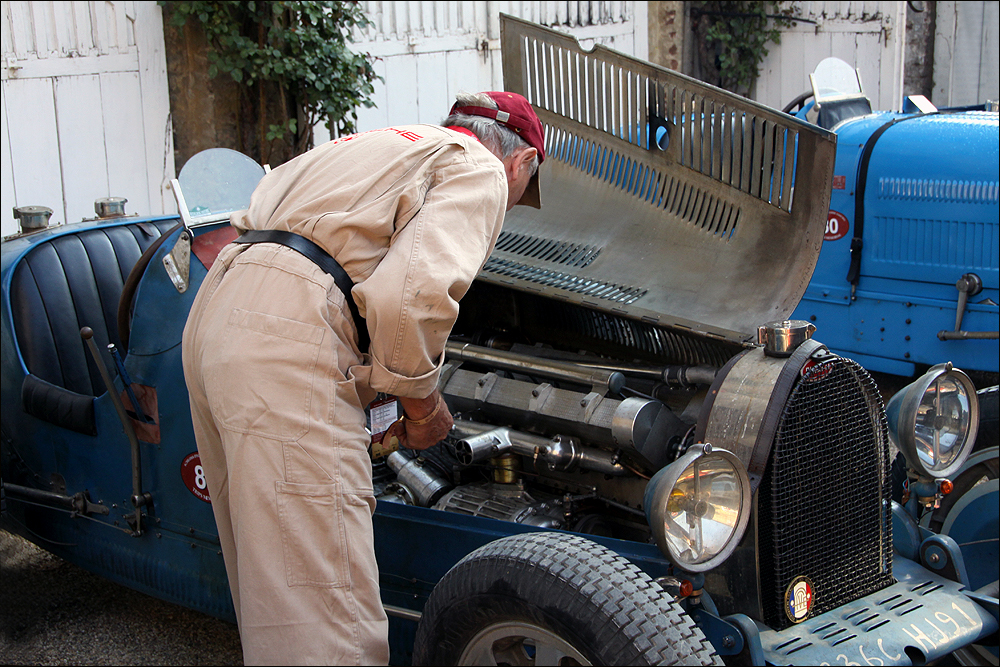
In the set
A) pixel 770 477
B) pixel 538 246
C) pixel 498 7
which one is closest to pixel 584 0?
pixel 498 7

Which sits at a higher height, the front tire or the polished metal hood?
the polished metal hood

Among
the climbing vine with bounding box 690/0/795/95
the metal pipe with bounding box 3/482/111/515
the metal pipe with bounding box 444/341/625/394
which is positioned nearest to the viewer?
the metal pipe with bounding box 444/341/625/394

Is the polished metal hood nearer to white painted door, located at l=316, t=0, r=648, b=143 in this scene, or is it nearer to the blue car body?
the blue car body

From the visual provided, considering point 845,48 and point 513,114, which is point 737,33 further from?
point 513,114

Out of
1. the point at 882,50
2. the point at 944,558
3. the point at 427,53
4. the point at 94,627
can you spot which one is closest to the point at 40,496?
the point at 94,627

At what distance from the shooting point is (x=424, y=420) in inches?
77.1

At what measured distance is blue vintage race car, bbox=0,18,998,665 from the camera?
1.92 m

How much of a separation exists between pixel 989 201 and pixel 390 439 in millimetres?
3097

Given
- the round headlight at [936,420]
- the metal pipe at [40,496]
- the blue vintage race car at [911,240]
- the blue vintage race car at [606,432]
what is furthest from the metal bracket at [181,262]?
the blue vintage race car at [911,240]

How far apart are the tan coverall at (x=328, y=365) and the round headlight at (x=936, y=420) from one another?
4.12 feet

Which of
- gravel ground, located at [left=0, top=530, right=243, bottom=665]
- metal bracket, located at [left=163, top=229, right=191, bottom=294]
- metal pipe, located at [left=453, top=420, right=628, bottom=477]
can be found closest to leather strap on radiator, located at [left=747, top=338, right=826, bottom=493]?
metal pipe, located at [left=453, top=420, right=628, bottom=477]

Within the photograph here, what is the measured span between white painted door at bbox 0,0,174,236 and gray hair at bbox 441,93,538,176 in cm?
407

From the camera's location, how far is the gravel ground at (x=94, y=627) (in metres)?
2.82

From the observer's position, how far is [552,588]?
1795 mm
